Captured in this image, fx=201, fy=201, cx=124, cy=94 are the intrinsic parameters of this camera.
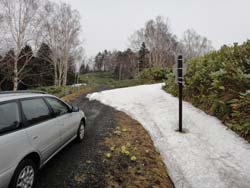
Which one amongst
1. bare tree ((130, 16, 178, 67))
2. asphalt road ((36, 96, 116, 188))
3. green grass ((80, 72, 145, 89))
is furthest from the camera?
bare tree ((130, 16, 178, 67))

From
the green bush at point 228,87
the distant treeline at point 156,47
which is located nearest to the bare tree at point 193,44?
the distant treeline at point 156,47

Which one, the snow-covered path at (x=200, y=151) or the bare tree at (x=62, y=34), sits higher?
the bare tree at (x=62, y=34)

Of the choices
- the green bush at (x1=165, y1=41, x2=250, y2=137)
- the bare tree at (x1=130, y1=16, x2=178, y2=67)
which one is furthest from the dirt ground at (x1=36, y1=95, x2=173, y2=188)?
the bare tree at (x1=130, y1=16, x2=178, y2=67)

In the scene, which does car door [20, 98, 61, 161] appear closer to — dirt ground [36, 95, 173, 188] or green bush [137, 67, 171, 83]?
dirt ground [36, 95, 173, 188]

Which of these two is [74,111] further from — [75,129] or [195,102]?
[195,102]

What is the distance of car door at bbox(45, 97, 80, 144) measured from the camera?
4284 millimetres

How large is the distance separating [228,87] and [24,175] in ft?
20.5

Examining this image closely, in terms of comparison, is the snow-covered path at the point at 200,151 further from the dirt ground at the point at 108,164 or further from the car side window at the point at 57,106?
the car side window at the point at 57,106

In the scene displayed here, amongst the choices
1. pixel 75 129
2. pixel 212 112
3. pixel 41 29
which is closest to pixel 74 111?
pixel 75 129

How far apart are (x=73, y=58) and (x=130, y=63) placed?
22.6 meters

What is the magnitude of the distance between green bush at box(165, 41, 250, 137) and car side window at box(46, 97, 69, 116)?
4.42 metres

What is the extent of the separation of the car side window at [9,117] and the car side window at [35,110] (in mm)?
189

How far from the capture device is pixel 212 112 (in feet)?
22.9

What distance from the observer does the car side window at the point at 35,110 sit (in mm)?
3280
